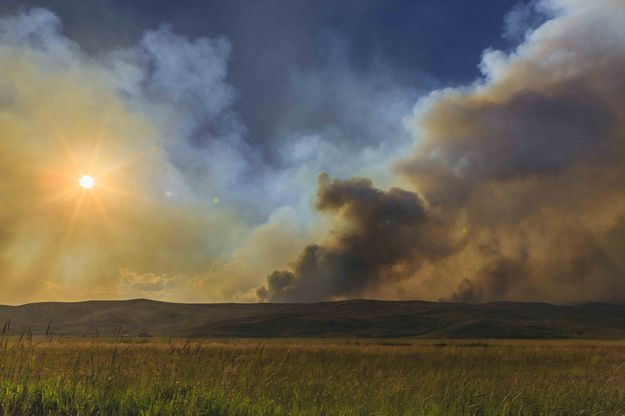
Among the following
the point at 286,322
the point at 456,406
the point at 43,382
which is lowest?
the point at 456,406

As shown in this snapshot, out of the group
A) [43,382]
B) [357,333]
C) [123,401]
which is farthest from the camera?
[357,333]

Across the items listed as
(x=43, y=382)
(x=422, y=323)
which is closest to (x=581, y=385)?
(x=43, y=382)

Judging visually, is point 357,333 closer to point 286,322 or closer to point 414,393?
point 286,322

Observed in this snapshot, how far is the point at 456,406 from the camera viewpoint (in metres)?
9.60

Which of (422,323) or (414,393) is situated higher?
(422,323)

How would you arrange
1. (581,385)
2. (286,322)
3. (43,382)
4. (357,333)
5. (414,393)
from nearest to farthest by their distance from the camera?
1. (43,382)
2. (414,393)
3. (581,385)
4. (357,333)
5. (286,322)

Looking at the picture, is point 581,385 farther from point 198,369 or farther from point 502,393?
point 198,369

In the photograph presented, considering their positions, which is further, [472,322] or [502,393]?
[472,322]

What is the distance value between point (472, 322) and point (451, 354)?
149 meters

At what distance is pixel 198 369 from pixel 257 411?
371cm

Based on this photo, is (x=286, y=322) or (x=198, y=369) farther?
(x=286, y=322)

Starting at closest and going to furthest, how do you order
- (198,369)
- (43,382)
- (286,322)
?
(43,382)
(198,369)
(286,322)

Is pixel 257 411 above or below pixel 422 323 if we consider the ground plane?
below

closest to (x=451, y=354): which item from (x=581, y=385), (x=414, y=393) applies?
(x=581, y=385)
